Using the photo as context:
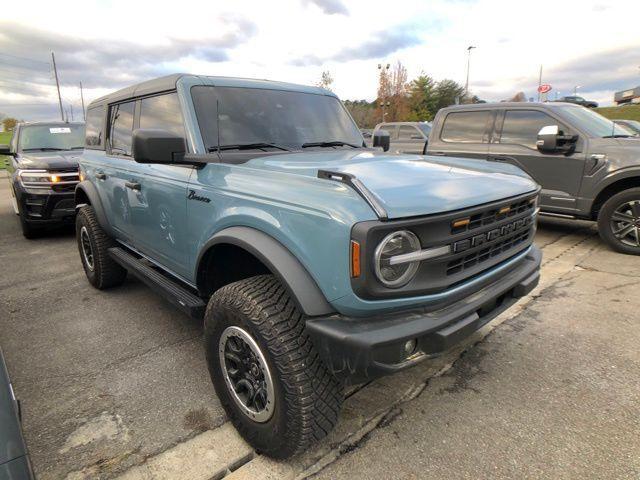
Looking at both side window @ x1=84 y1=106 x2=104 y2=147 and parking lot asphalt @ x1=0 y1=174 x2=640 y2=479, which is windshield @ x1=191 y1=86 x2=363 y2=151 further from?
side window @ x1=84 y1=106 x2=104 y2=147

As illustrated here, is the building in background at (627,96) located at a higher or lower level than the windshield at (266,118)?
higher

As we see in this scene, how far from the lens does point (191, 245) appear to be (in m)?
2.68

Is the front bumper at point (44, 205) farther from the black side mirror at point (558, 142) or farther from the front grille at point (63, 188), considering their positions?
the black side mirror at point (558, 142)

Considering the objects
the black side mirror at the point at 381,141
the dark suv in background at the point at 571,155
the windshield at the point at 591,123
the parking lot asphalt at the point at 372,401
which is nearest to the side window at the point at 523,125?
the dark suv in background at the point at 571,155

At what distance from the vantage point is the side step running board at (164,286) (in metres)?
2.68

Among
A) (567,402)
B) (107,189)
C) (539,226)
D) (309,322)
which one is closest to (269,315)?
(309,322)

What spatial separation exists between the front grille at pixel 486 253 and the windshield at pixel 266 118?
58.4 inches

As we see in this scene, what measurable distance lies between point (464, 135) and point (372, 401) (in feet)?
18.0

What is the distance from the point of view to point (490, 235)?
2184 mm

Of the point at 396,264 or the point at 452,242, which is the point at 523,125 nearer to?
the point at 452,242

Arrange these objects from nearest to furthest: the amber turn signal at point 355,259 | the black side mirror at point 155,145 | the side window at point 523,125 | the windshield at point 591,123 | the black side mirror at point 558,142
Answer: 1. the amber turn signal at point 355,259
2. the black side mirror at point 155,145
3. the black side mirror at point 558,142
4. the windshield at point 591,123
5. the side window at point 523,125

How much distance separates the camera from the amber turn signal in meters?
1.67

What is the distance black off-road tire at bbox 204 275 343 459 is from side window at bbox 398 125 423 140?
12260 millimetres

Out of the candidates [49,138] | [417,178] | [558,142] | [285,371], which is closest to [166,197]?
[285,371]
